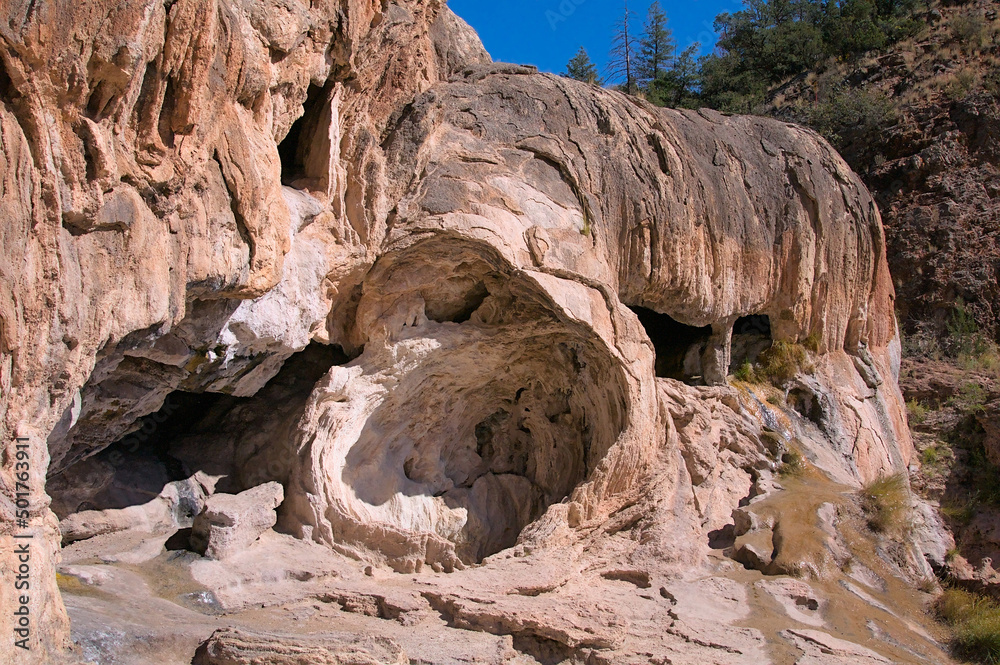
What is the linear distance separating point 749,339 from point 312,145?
601cm

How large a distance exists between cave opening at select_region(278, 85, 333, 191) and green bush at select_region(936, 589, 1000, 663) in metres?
5.74

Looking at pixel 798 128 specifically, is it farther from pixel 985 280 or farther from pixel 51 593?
pixel 51 593

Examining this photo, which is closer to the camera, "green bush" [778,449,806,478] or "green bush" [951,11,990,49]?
"green bush" [778,449,806,478]

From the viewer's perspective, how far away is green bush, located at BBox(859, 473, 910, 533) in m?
7.76

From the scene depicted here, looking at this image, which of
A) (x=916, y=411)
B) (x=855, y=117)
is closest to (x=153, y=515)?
(x=916, y=411)

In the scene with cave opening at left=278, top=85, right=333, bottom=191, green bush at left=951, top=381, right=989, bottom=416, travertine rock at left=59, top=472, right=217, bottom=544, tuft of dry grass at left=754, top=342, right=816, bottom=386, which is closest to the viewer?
travertine rock at left=59, top=472, right=217, bottom=544

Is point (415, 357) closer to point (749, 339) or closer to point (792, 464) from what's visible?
point (792, 464)

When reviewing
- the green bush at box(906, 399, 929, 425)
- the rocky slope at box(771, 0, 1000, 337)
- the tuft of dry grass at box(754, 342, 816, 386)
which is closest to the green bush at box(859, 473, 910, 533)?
the tuft of dry grass at box(754, 342, 816, 386)

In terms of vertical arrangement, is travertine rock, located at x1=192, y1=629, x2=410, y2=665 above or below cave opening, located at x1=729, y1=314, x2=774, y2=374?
below

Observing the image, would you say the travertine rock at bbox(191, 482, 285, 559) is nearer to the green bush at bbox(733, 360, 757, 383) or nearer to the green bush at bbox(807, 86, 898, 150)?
the green bush at bbox(733, 360, 757, 383)

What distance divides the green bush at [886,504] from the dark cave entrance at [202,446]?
4.95m

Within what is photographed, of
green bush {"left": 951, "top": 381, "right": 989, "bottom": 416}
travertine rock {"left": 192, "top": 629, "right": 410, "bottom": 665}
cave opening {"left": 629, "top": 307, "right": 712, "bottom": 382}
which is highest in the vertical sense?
cave opening {"left": 629, "top": 307, "right": 712, "bottom": 382}

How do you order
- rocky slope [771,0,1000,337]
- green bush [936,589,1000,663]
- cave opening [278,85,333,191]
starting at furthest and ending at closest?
rocky slope [771,0,1000,337], cave opening [278,85,333,191], green bush [936,589,1000,663]

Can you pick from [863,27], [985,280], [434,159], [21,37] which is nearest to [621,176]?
[434,159]
